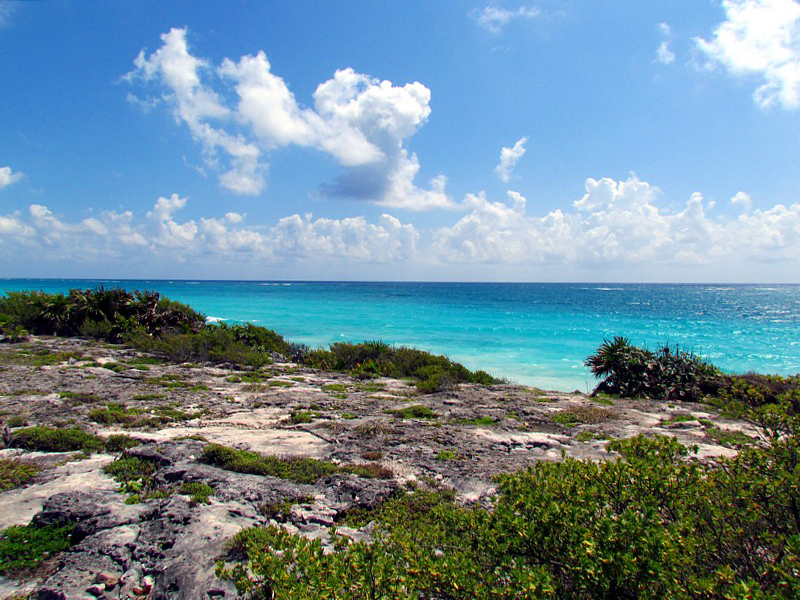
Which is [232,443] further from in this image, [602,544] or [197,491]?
[602,544]

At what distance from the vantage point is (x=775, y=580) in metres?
2.77

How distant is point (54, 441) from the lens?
7.12 meters

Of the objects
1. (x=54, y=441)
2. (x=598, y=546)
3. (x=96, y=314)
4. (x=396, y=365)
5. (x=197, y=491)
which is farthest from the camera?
(x=96, y=314)

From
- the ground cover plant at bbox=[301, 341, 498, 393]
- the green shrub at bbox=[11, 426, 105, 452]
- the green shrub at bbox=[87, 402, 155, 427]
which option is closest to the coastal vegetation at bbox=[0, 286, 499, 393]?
the ground cover plant at bbox=[301, 341, 498, 393]

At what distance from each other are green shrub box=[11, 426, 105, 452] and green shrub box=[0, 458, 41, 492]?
1.90 ft

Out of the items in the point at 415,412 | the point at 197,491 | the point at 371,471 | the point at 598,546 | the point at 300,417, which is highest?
the point at 598,546

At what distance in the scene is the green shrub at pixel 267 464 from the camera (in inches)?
257

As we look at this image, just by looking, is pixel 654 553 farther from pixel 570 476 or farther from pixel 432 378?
pixel 432 378

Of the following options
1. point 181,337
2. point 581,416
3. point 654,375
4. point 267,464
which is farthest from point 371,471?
point 181,337

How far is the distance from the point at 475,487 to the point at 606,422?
5.78 meters

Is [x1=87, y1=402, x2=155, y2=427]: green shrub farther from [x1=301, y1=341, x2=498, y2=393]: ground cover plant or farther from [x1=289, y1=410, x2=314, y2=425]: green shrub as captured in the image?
[x1=301, y1=341, x2=498, y2=393]: ground cover plant

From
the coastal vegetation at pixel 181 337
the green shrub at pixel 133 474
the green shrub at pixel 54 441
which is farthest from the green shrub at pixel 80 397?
the coastal vegetation at pixel 181 337

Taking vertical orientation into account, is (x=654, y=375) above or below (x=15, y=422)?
below

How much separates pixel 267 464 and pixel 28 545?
3009 millimetres
